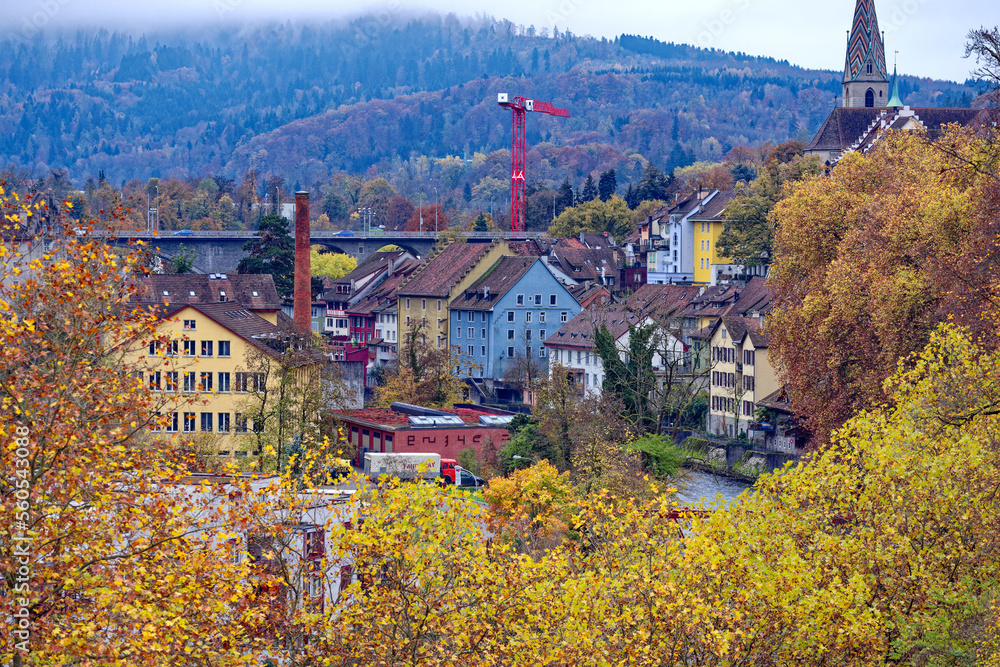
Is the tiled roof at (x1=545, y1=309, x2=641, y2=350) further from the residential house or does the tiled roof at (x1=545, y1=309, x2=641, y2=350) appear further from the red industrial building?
the red industrial building

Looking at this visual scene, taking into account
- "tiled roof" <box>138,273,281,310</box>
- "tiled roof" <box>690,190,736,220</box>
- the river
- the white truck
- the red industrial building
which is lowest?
the river

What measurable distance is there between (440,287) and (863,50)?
227 ft

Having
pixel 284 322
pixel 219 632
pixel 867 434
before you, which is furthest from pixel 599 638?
pixel 284 322

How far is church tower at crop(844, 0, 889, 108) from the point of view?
143 m

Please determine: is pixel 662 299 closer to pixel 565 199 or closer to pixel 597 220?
pixel 597 220

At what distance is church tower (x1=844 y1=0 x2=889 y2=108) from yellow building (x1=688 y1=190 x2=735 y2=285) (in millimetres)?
39981

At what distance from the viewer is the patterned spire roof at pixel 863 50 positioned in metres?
143

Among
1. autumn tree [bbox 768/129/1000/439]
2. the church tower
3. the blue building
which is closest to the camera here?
autumn tree [bbox 768/129/1000/439]

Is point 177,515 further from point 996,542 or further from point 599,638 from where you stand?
point 996,542

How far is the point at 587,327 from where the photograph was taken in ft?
276

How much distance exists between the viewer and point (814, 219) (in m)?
48.5

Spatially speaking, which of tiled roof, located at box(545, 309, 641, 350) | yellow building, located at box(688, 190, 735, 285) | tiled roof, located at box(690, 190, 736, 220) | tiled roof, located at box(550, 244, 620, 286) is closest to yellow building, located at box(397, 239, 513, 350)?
tiled roof, located at box(545, 309, 641, 350)

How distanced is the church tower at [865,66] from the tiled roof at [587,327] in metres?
67.7

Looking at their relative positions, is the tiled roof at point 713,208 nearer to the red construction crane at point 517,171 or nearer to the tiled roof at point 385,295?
the tiled roof at point 385,295
